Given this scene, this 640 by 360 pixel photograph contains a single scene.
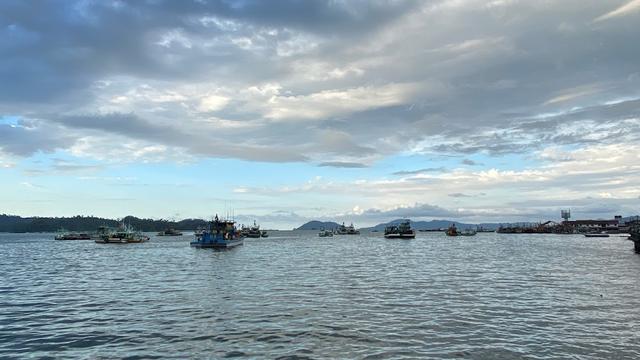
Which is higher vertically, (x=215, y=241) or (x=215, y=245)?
(x=215, y=241)

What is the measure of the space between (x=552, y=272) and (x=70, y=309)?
172 feet

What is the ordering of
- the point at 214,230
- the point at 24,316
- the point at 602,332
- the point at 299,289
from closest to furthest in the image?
the point at 602,332 → the point at 24,316 → the point at 299,289 → the point at 214,230

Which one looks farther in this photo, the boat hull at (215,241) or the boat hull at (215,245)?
the boat hull at (215,241)

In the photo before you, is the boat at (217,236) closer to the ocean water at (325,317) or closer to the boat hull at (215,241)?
the boat hull at (215,241)

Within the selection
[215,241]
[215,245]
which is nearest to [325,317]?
[215,245]

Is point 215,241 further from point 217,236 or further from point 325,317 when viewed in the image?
point 325,317

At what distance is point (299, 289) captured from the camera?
4516cm

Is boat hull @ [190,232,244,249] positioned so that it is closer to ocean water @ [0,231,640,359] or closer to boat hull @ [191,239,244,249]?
boat hull @ [191,239,244,249]

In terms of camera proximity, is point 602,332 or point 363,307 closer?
point 602,332

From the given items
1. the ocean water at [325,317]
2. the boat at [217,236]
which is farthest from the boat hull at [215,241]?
the ocean water at [325,317]

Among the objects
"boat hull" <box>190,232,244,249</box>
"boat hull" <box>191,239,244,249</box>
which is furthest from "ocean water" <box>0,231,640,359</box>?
"boat hull" <box>190,232,244,249</box>

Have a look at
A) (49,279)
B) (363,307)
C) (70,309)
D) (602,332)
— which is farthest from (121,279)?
(602,332)

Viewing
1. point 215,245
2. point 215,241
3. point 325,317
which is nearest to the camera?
point 325,317

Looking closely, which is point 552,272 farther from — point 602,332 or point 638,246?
point 638,246
